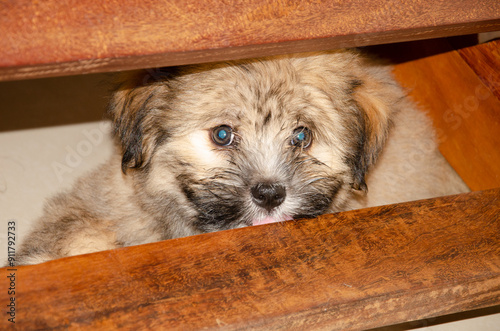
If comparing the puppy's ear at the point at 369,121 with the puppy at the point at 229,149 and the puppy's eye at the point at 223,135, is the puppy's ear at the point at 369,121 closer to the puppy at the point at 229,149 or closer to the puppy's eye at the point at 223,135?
the puppy at the point at 229,149

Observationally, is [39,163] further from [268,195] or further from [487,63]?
[487,63]

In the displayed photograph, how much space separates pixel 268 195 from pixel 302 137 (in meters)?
0.37

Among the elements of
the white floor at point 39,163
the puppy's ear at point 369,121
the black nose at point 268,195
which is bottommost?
the black nose at point 268,195

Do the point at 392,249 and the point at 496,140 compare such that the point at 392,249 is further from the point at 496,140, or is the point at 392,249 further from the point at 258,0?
the point at 496,140

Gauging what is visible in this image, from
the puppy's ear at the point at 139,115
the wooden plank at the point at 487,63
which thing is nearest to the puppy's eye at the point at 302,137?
the puppy's ear at the point at 139,115

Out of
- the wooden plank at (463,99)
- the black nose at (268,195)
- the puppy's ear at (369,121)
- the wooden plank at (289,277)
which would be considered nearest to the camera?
the wooden plank at (289,277)

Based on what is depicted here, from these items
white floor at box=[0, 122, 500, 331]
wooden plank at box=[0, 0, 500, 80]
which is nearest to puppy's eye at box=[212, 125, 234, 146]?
wooden plank at box=[0, 0, 500, 80]

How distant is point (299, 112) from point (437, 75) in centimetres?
166

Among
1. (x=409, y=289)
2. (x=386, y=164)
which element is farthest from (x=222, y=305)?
(x=386, y=164)

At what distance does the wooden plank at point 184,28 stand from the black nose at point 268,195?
0.70 meters

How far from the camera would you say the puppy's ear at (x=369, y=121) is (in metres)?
2.50

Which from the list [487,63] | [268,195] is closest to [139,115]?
[268,195]

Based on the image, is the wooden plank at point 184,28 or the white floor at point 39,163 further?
the white floor at point 39,163

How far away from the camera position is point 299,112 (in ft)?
7.24
